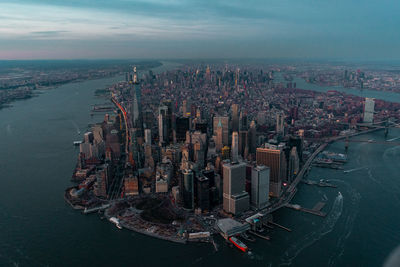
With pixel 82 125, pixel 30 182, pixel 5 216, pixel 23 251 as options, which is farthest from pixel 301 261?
pixel 82 125

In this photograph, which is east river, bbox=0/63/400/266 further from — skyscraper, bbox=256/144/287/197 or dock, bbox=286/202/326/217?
skyscraper, bbox=256/144/287/197

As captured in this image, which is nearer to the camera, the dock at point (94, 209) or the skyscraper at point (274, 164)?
the dock at point (94, 209)

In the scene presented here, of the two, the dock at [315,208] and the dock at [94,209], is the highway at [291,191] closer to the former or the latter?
the dock at [315,208]

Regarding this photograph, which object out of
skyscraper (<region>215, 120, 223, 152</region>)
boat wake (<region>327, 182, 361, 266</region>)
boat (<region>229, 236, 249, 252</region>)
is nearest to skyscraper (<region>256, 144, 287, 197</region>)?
boat wake (<region>327, 182, 361, 266</region>)

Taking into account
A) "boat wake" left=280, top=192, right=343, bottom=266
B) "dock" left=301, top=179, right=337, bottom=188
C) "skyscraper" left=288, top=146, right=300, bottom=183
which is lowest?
"boat wake" left=280, top=192, right=343, bottom=266

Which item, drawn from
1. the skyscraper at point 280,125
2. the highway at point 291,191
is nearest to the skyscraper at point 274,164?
the highway at point 291,191

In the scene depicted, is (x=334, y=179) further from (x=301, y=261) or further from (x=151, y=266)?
(x=151, y=266)
